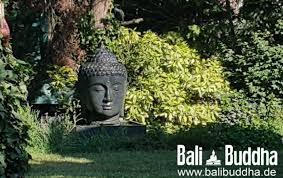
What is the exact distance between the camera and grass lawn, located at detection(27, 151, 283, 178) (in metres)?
7.58

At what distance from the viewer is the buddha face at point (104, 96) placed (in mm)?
11055

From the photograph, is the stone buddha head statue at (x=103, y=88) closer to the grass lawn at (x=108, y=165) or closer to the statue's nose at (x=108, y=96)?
the statue's nose at (x=108, y=96)

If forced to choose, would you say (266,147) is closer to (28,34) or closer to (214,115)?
(214,115)

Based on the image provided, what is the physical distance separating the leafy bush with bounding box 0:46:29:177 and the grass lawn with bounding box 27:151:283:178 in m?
1.66

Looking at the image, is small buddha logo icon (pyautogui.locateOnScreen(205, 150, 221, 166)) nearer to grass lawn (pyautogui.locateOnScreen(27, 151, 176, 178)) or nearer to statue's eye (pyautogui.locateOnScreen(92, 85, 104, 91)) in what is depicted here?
grass lawn (pyautogui.locateOnScreen(27, 151, 176, 178))

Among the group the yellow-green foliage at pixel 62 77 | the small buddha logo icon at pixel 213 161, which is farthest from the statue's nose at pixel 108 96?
the small buddha logo icon at pixel 213 161

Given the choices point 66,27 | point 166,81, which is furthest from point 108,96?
point 66,27

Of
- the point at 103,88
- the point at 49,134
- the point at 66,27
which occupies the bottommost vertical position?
the point at 49,134

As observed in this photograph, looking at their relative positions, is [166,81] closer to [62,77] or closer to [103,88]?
[62,77]

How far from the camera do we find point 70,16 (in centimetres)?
1327

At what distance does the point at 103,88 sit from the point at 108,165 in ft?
9.52

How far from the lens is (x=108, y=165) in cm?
837

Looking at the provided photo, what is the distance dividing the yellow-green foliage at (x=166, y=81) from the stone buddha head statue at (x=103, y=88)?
160 centimetres

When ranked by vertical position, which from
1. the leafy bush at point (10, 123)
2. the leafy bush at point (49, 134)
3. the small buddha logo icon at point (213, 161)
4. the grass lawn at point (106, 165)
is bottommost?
the grass lawn at point (106, 165)
